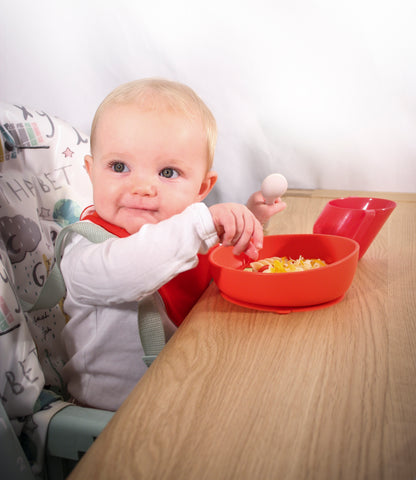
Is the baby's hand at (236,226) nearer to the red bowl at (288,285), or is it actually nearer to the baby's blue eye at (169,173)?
the red bowl at (288,285)

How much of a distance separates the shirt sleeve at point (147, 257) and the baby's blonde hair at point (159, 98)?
23 centimetres

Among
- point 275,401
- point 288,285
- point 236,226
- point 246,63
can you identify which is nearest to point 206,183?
point 236,226

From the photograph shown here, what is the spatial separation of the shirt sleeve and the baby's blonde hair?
231 mm

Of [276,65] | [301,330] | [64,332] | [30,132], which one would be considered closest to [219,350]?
[301,330]

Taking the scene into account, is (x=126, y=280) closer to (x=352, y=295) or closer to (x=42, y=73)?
(x=352, y=295)

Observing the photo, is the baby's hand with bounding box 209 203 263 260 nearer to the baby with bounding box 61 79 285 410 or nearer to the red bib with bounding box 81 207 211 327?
the baby with bounding box 61 79 285 410

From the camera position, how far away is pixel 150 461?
18.1 inches

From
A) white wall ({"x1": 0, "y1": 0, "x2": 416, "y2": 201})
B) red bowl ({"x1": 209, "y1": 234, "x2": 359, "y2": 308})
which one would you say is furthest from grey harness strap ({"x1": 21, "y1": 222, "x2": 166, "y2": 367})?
white wall ({"x1": 0, "y1": 0, "x2": 416, "y2": 201})

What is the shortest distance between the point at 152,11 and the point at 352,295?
1.20 m

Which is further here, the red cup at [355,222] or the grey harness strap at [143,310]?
the red cup at [355,222]

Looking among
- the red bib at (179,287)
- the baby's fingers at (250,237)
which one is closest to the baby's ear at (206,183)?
the red bib at (179,287)

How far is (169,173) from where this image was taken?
3.06 ft

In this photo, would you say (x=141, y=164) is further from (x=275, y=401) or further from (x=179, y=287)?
(x=275, y=401)

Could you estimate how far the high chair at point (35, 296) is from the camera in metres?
0.76
